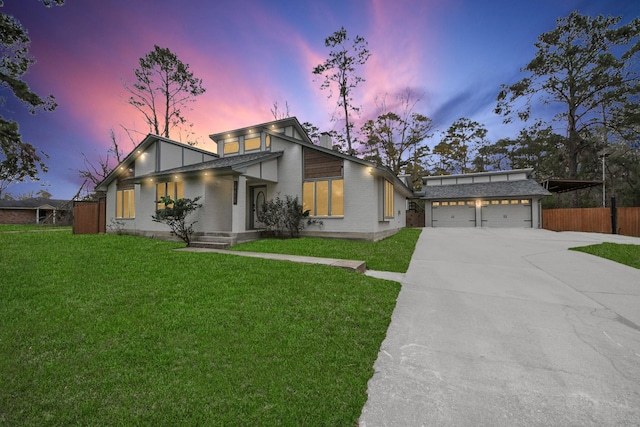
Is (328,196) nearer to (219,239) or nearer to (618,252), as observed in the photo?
(219,239)

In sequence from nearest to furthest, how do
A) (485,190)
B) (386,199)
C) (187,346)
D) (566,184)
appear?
(187,346)
(386,199)
(566,184)
(485,190)

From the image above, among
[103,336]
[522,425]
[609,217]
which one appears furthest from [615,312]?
[609,217]

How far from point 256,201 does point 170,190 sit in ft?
12.7

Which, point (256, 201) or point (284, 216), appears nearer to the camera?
point (284, 216)

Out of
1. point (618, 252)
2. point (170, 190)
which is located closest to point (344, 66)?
point (170, 190)

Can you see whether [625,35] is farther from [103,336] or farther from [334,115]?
[103,336]

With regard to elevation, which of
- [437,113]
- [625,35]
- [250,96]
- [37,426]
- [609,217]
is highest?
[625,35]

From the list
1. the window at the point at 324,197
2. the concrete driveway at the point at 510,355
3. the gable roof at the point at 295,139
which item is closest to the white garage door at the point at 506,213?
the gable roof at the point at 295,139

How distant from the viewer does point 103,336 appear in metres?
2.86

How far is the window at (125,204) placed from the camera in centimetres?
1343

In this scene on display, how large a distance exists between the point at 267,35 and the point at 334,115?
11040 millimetres

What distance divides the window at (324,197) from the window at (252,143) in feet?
14.0

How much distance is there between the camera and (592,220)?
15484 mm

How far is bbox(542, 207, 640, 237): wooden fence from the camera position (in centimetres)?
1381
